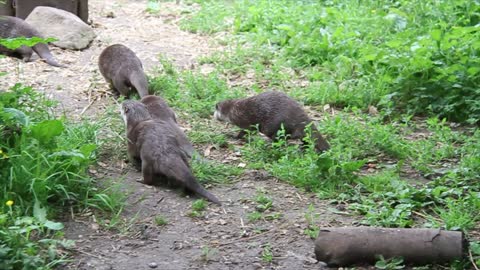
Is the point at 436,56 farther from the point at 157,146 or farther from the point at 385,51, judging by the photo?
the point at 157,146

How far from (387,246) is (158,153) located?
6.09ft

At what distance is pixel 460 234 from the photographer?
438 cm

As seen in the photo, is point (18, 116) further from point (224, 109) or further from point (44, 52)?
point (44, 52)

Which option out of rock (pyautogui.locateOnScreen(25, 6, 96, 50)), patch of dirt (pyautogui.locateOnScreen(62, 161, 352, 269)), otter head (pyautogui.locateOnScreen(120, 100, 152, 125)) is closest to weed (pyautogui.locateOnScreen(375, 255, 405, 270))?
patch of dirt (pyautogui.locateOnScreen(62, 161, 352, 269))

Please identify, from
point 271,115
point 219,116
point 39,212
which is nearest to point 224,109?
point 219,116

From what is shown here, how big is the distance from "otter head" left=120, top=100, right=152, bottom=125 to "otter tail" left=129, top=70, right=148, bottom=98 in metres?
1.07

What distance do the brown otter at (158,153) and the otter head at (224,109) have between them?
36.5 inches

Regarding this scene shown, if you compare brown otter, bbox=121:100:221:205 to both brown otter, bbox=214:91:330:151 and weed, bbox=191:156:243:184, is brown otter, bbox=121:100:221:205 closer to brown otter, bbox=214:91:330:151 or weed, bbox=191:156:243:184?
weed, bbox=191:156:243:184

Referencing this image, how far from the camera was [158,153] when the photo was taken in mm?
5410

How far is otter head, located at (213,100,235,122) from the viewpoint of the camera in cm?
673

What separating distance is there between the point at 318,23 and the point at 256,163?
379 cm

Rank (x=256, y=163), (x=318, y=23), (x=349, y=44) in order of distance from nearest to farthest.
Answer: (x=256, y=163) → (x=349, y=44) → (x=318, y=23)

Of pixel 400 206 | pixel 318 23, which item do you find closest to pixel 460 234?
pixel 400 206

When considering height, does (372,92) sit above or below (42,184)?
below
